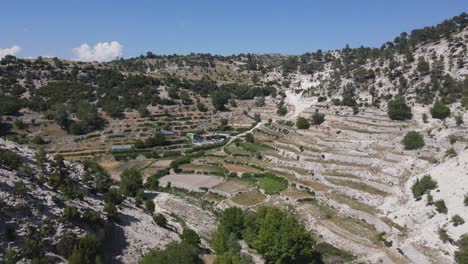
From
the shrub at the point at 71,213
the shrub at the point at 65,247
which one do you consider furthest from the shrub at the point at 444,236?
the shrub at the point at 71,213

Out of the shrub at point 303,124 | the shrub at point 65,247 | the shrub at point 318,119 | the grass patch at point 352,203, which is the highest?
the shrub at point 318,119

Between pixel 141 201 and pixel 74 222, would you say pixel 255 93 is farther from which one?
pixel 74 222

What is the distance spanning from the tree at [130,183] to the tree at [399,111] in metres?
53.8

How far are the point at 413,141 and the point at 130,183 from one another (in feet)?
157

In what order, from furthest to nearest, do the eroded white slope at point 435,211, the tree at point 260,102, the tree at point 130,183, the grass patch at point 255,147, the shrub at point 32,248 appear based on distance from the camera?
the tree at point 260,102 < the grass patch at point 255,147 < the tree at point 130,183 < the eroded white slope at point 435,211 < the shrub at point 32,248

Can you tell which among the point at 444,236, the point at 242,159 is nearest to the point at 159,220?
the point at 444,236

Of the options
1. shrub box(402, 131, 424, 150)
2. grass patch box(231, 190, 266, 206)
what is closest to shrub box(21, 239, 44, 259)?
grass patch box(231, 190, 266, 206)

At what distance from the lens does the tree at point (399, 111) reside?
87.0m

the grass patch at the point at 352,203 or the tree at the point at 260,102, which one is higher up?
the tree at the point at 260,102

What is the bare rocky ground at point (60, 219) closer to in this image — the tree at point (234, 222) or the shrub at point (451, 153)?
the tree at point (234, 222)

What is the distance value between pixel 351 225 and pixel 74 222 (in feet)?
111

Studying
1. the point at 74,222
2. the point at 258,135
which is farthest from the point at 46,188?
the point at 258,135

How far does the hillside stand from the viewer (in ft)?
150

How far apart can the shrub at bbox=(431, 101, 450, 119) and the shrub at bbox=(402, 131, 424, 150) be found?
12093mm
